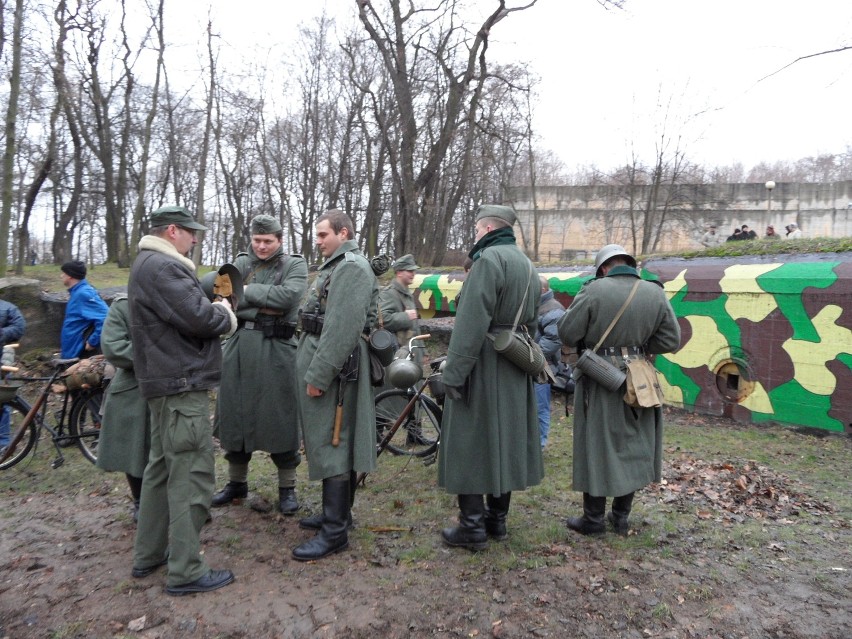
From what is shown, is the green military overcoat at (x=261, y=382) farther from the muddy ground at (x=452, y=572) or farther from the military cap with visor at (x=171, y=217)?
the military cap with visor at (x=171, y=217)

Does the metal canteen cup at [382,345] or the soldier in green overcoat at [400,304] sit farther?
the soldier in green overcoat at [400,304]

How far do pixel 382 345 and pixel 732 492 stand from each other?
3175 millimetres

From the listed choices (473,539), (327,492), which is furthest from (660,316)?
(327,492)

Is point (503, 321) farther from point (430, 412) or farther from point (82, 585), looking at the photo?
point (82, 585)

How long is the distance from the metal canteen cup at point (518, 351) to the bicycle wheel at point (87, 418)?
435 cm

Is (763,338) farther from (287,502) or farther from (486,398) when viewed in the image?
(287,502)

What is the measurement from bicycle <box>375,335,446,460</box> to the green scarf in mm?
1897

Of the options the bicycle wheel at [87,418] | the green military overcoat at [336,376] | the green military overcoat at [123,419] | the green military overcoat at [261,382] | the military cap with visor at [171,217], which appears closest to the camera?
the military cap with visor at [171,217]

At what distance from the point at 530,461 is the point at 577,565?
639 millimetres

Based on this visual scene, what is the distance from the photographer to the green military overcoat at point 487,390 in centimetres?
377

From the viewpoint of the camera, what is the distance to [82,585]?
3496 millimetres

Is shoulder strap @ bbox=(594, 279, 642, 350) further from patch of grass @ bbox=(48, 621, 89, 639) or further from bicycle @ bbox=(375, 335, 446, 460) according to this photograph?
patch of grass @ bbox=(48, 621, 89, 639)

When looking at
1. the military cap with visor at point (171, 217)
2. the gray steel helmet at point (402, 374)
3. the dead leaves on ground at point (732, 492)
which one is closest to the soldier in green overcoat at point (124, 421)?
the military cap with visor at point (171, 217)

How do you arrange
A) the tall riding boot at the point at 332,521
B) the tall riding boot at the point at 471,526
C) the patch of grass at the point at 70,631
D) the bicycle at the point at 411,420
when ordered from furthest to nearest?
the bicycle at the point at 411,420 → the tall riding boot at the point at 471,526 → the tall riding boot at the point at 332,521 → the patch of grass at the point at 70,631
